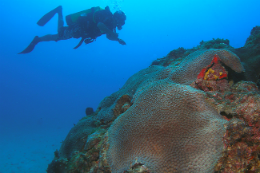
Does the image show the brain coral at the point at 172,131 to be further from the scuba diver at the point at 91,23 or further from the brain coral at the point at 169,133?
the scuba diver at the point at 91,23

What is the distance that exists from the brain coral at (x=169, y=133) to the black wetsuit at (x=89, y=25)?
7.06 meters

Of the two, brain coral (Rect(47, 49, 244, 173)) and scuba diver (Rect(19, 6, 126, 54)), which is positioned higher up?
scuba diver (Rect(19, 6, 126, 54))

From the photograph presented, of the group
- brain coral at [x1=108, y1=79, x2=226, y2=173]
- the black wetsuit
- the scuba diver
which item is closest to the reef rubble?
brain coral at [x1=108, y1=79, x2=226, y2=173]

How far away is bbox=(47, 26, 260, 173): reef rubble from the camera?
1.67m

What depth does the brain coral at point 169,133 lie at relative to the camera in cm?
168

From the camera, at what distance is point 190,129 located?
6.26ft

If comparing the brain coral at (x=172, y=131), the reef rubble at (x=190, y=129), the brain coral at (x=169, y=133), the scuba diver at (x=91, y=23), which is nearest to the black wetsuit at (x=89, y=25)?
the scuba diver at (x=91, y=23)

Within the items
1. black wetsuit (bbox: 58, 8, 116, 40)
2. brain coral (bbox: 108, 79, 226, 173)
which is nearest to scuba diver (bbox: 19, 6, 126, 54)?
black wetsuit (bbox: 58, 8, 116, 40)

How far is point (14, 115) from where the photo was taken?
2440 inches

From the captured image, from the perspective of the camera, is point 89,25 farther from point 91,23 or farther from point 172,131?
point 172,131

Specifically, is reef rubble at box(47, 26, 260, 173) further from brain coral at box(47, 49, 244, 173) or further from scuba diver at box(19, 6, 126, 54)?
scuba diver at box(19, 6, 126, 54)

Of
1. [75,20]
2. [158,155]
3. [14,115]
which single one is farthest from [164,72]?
[14,115]

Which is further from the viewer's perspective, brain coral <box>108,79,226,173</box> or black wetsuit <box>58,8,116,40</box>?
black wetsuit <box>58,8,116,40</box>

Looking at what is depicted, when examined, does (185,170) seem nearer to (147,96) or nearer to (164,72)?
(147,96)
